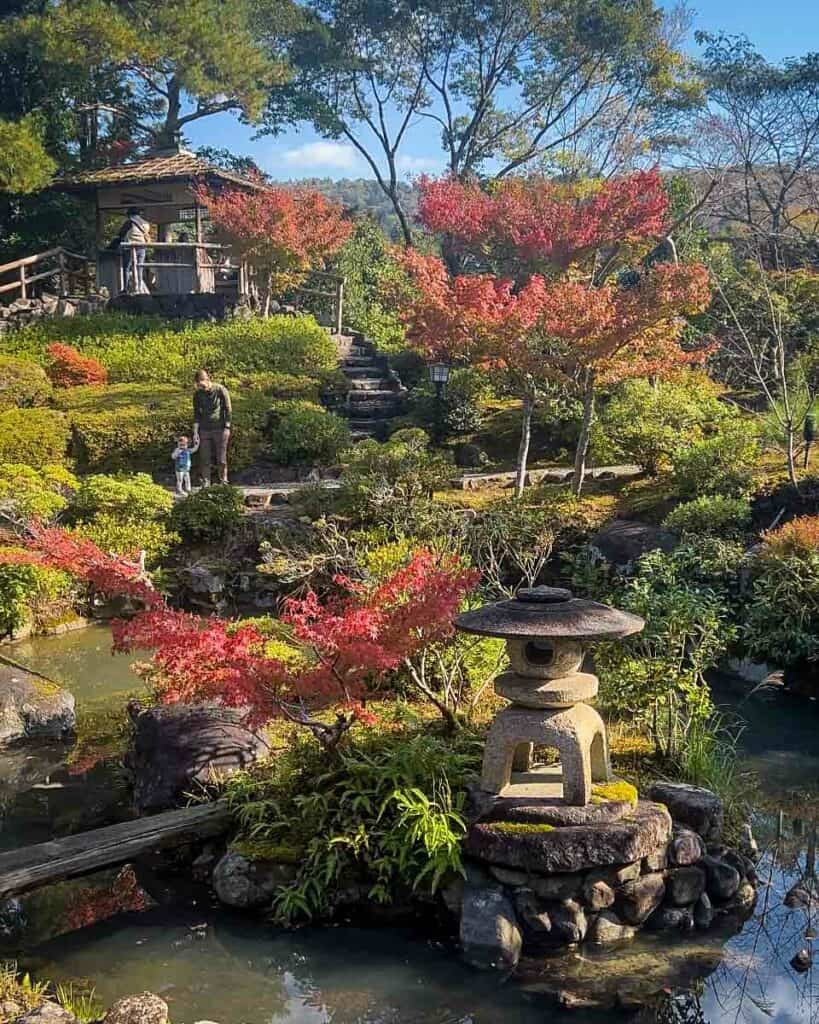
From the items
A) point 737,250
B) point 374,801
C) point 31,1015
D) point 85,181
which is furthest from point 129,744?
point 737,250

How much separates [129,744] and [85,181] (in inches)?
729

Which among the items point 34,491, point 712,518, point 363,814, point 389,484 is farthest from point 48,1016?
point 712,518

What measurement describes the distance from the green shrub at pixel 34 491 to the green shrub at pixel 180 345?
5539 mm

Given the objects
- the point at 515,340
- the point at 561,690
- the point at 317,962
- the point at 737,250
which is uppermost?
the point at 737,250

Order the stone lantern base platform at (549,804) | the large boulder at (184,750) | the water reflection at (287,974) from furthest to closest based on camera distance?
the large boulder at (184,750) → the stone lantern base platform at (549,804) → the water reflection at (287,974)

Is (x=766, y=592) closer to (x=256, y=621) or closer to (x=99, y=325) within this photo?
(x=256, y=621)

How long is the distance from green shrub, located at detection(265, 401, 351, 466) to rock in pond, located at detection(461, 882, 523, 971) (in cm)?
1127

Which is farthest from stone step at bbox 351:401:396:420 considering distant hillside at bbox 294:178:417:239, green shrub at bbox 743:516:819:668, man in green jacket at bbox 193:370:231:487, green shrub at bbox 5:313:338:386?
distant hillside at bbox 294:178:417:239

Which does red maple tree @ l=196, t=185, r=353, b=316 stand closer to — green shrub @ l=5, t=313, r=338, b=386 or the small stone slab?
green shrub @ l=5, t=313, r=338, b=386

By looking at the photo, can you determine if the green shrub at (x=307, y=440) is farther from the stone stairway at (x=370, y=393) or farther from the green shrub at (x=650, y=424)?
the green shrub at (x=650, y=424)

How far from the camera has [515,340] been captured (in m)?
12.6

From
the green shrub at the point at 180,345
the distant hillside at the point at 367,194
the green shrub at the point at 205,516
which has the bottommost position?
the green shrub at the point at 205,516

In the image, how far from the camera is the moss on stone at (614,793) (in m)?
5.65

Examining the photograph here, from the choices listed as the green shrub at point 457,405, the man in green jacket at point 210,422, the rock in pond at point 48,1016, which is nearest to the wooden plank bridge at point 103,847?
the rock in pond at point 48,1016
